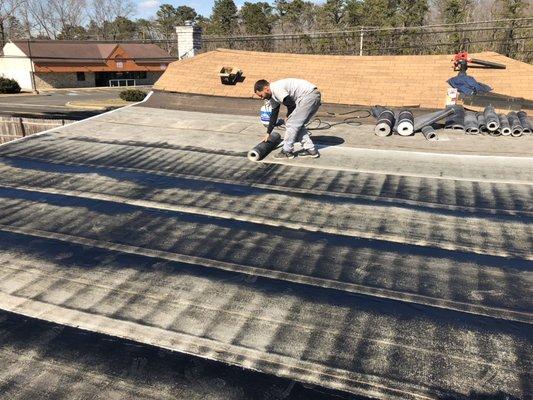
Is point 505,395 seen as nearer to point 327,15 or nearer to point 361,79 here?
point 361,79

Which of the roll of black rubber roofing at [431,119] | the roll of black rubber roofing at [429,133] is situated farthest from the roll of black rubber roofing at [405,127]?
the roll of black rubber roofing at [429,133]

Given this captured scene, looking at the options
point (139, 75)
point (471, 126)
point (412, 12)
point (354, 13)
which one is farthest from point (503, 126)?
point (139, 75)

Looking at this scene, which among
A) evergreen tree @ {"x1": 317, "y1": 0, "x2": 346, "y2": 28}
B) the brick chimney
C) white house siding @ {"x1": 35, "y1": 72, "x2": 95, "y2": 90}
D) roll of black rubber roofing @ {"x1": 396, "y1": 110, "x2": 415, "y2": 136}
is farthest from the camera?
white house siding @ {"x1": 35, "y1": 72, "x2": 95, "y2": 90}

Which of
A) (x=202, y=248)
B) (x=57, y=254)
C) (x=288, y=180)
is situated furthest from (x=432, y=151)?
(x=57, y=254)

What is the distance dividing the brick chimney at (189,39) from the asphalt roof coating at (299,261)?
1208 cm

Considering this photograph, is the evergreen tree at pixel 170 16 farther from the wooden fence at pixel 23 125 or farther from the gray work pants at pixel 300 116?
the gray work pants at pixel 300 116

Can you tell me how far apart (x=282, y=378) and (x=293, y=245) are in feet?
7.42

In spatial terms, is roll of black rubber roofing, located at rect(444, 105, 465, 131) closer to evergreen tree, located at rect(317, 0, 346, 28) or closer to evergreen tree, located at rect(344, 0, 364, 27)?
evergreen tree, located at rect(344, 0, 364, 27)

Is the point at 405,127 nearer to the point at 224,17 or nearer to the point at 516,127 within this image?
the point at 516,127

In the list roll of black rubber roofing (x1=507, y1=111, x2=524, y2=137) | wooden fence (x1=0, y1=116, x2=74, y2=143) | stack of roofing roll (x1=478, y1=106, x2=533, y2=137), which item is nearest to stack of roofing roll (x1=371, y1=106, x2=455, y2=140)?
stack of roofing roll (x1=478, y1=106, x2=533, y2=137)

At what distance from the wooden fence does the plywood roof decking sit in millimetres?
4470

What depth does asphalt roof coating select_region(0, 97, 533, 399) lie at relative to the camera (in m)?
3.54

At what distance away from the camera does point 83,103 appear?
3206 cm

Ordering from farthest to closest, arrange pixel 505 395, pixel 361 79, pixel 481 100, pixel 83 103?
1. pixel 83 103
2. pixel 361 79
3. pixel 481 100
4. pixel 505 395
